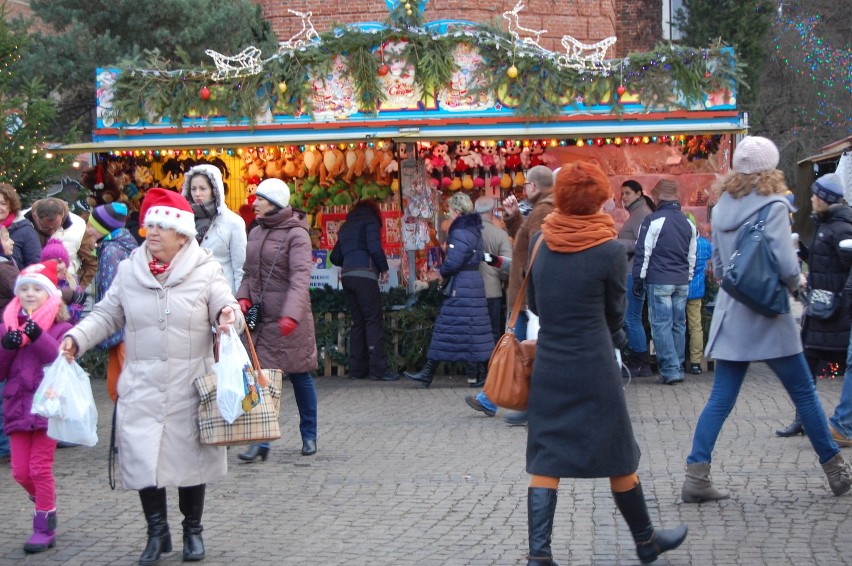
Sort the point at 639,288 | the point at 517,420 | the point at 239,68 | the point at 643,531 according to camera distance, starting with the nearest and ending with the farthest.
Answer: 1. the point at 643,531
2. the point at 517,420
3. the point at 639,288
4. the point at 239,68

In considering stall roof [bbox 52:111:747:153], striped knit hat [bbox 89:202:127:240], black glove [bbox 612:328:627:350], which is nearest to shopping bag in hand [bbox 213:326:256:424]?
black glove [bbox 612:328:627:350]

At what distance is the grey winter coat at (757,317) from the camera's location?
5.90m

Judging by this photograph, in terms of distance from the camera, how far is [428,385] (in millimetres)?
11180

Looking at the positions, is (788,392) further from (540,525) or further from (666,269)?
(666,269)

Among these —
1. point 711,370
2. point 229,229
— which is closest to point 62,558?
point 229,229

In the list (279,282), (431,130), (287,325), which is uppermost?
(431,130)

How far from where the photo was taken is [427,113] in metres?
11.6

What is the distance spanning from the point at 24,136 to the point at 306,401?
4.16m

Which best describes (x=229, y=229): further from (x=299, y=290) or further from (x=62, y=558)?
(x=62, y=558)

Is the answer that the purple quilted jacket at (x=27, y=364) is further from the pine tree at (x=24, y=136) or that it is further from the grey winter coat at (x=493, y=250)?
the grey winter coat at (x=493, y=250)

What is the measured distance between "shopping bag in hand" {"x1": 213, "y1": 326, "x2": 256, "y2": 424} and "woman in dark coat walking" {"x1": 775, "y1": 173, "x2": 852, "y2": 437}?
432 cm

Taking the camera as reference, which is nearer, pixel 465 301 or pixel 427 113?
pixel 465 301

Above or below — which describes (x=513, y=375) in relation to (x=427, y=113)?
below

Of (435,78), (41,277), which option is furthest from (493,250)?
(41,277)
